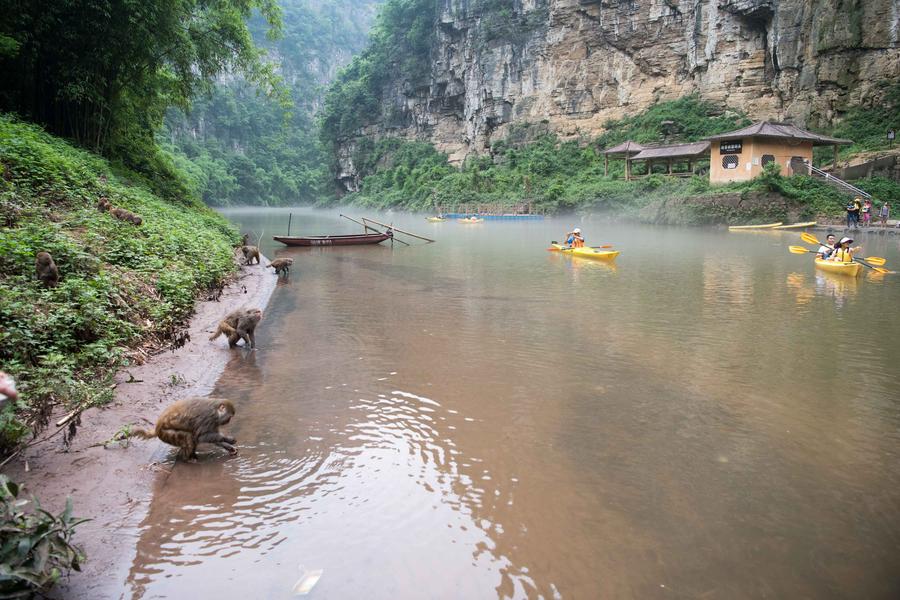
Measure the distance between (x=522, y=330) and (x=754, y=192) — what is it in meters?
25.2

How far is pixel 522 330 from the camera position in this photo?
982cm

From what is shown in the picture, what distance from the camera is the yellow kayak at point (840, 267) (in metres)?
14.7

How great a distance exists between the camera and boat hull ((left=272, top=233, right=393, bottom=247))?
23.8 m

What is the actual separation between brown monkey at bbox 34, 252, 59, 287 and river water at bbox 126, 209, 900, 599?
2177 millimetres

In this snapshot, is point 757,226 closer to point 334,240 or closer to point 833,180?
point 833,180

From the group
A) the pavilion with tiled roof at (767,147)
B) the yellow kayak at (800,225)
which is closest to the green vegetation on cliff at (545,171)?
the pavilion with tiled roof at (767,147)

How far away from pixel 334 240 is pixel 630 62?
33.8 metres

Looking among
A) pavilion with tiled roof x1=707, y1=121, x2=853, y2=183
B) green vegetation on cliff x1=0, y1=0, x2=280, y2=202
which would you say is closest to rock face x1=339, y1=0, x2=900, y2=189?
pavilion with tiled roof x1=707, y1=121, x2=853, y2=183

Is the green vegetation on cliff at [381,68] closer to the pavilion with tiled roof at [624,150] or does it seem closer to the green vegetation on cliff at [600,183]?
the green vegetation on cliff at [600,183]

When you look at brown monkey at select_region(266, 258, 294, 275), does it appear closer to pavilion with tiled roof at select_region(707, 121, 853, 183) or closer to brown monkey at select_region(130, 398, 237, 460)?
brown monkey at select_region(130, 398, 237, 460)

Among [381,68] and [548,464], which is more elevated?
[381,68]

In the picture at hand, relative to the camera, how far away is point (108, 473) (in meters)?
4.53

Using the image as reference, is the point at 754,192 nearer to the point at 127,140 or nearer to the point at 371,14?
the point at 127,140

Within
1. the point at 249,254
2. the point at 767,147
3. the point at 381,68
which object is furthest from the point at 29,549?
the point at 381,68
